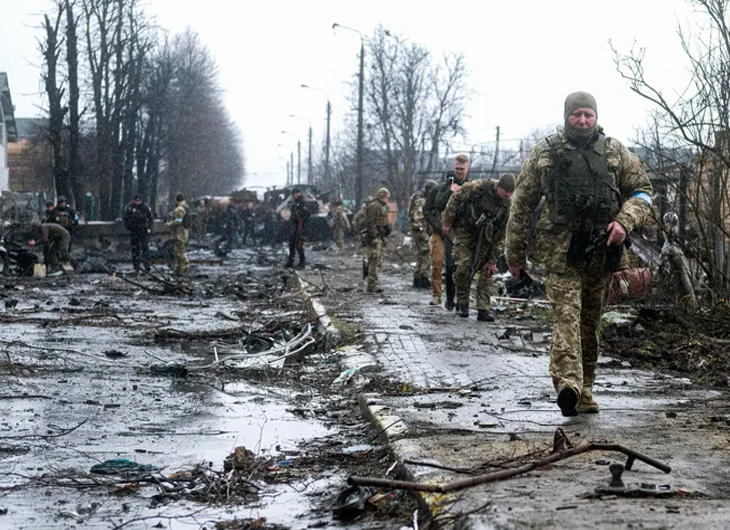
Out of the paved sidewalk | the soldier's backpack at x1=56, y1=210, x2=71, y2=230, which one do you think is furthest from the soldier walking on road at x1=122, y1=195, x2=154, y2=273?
the paved sidewalk

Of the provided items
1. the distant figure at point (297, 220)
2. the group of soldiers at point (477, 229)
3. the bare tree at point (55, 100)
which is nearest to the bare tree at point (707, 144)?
the group of soldiers at point (477, 229)

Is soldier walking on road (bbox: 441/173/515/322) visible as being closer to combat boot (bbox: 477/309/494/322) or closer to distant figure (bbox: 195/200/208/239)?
combat boot (bbox: 477/309/494/322)

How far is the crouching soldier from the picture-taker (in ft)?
73.9

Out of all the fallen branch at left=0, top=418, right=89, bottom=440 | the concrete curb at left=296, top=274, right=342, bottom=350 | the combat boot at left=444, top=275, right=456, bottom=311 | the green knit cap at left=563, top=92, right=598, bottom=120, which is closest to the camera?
the fallen branch at left=0, top=418, right=89, bottom=440

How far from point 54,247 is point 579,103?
1871cm

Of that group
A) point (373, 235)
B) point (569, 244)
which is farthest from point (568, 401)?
point (373, 235)

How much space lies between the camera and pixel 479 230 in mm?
12102

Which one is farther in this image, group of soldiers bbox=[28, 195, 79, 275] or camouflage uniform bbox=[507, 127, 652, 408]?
group of soldiers bbox=[28, 195, 79, 275]

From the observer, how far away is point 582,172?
5.94m

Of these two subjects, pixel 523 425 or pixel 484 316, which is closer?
pixel 523 425

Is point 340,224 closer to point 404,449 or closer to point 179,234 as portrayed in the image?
point 179,234

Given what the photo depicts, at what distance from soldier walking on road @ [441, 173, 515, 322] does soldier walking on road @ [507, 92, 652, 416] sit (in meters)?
5.54

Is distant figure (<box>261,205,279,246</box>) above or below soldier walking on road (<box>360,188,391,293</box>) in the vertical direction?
below

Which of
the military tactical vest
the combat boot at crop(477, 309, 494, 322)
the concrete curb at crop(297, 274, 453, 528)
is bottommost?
the combat boot at crop(477, 309, 494, 322)
